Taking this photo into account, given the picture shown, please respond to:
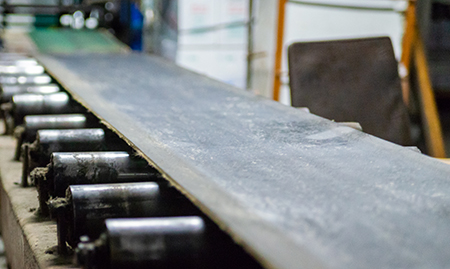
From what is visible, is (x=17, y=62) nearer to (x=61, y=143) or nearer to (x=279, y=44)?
(x=279, y=44)

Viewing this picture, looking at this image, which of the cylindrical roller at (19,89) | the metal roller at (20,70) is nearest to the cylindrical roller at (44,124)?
the cylindrical roller at (19,89)

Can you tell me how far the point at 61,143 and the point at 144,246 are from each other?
0.58 metres

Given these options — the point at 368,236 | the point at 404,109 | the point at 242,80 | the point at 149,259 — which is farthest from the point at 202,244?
the point at 242,80

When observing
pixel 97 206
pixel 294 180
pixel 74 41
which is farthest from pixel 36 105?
pixel 74 41

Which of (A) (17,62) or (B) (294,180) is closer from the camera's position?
(B) (294,180)

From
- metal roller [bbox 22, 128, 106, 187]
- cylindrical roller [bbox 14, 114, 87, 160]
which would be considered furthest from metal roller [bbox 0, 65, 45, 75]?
metal roller [bbox 22, 128, 106, 187]

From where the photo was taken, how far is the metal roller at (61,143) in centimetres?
111

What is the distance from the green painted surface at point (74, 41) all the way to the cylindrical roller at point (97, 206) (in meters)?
2.51

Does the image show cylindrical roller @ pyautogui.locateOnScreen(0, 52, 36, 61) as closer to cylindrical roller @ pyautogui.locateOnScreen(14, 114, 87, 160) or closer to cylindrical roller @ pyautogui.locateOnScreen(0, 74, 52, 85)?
cylindrical roller @ pyautogui.locateOnScreen(0, 74, 52, 85)

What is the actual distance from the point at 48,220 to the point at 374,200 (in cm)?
71

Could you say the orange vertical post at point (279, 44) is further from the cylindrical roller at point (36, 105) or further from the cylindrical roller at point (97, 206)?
the cylindrical roller at point (97, 206)

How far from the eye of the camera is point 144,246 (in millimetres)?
633

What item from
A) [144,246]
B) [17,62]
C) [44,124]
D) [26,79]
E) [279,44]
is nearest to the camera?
[144,246]

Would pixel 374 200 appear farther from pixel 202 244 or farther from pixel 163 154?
pixel 163 154
